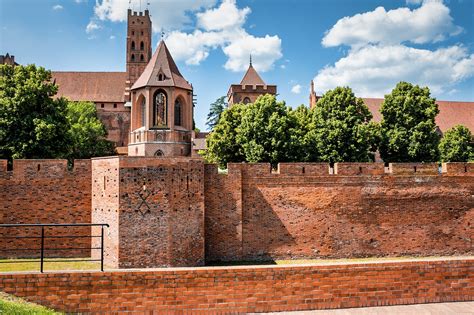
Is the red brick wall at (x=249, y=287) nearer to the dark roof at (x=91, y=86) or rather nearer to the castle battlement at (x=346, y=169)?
the castle battlement at (x=346, y=169)

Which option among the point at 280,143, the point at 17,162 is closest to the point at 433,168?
the point at 280,143

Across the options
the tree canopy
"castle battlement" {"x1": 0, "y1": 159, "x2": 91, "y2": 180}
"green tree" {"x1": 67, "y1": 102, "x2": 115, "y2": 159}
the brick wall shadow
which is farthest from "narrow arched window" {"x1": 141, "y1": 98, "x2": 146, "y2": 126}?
the brick wall shadow

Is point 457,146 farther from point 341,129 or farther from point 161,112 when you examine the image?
point 161,112

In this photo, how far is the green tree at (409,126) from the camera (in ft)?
81.6

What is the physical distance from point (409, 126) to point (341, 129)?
216 inches

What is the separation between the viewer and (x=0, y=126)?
1836cm

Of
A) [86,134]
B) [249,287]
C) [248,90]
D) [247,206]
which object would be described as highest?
[248,90]

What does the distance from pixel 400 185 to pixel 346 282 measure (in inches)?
288

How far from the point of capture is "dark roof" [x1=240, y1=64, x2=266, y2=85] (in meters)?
47.1

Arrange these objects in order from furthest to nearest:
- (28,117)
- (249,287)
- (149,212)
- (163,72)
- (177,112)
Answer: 1. (177,112)
2. (163,72)
3. (28,117)
4. (149,212)
5. (249,287)

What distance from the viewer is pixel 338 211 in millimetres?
14352

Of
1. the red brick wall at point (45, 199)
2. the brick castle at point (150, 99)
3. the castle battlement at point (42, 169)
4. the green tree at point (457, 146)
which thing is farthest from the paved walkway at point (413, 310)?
the green tree at point (457, 146)

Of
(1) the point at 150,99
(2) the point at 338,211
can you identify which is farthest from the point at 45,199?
(1) the point at 150,99

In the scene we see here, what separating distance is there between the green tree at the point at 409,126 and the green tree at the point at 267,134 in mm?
7288
